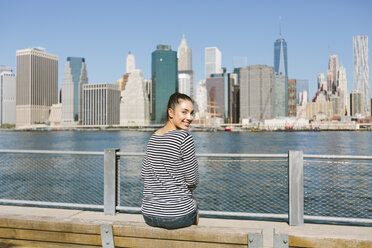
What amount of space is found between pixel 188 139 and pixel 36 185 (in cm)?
1880

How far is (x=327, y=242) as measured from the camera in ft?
7.76

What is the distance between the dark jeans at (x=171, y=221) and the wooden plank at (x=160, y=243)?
0.12 metres

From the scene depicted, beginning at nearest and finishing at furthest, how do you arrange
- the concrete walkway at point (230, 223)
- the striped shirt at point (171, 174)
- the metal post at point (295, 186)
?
the striped shirt at point (171, 174)
the concrete walkway at point (230, 223)
the metal post at point (295, 186)

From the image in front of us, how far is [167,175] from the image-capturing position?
2854 mm

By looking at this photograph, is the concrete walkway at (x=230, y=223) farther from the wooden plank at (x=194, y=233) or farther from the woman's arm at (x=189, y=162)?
the woman's arm at (x=189, y=162)

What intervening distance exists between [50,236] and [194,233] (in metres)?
1.13

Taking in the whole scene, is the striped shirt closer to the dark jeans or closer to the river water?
the dark jeans

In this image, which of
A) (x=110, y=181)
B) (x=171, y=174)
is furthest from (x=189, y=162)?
(x=110, y=181)

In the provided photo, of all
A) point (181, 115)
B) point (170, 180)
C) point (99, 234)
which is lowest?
point (99, 234)

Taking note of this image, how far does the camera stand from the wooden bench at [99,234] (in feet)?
8.10

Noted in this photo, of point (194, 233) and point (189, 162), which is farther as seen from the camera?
point (189, 162)

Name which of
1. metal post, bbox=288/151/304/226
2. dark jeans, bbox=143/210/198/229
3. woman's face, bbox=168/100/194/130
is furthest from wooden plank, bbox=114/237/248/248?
metal post, bbox=288/151/304/226

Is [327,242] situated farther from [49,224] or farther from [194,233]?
[49,224]

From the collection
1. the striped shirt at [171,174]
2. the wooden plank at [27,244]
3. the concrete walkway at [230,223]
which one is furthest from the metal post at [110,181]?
the striped shirt at [171,174]
